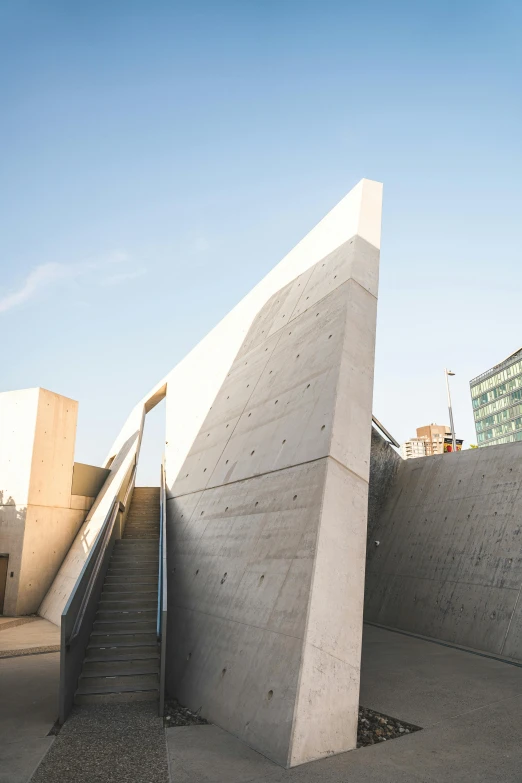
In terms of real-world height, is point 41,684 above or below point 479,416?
below

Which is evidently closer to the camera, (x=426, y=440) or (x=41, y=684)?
(x=41, y=684)

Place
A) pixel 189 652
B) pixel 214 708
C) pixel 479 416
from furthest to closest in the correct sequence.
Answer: pixel 479 416
pixel 189 652
pixel 214 708

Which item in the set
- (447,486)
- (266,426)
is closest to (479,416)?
(447,486)

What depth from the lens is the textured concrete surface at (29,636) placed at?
9656 mm

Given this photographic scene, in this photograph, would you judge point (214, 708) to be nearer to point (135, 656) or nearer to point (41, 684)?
point (135, 656)

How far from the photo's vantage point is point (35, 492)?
14727 mm

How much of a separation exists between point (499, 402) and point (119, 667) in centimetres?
7126

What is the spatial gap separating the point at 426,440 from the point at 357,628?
75.2 m

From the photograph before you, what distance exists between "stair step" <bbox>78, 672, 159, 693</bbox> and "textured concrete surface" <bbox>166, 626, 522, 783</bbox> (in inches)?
51.6

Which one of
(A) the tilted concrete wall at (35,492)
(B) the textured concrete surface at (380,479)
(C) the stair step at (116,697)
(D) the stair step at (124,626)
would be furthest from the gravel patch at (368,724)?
(A) the tilted concrete wall at (35,492)

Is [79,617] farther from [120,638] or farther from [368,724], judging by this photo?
[368,724]

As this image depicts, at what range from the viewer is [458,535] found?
10969 millimetres

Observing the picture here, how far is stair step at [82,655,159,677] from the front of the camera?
6375 millimetres

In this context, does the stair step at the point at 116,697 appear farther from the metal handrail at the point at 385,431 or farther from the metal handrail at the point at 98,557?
the metal handrail at the point at 385,431
